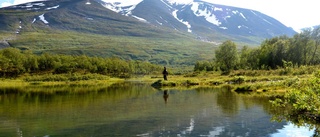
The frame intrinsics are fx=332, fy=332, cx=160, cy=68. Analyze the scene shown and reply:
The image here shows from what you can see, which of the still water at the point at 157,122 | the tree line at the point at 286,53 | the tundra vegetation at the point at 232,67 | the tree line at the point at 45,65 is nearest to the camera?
the still water at the point at 157,122

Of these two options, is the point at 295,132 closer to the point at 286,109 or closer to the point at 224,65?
the point at 286,109

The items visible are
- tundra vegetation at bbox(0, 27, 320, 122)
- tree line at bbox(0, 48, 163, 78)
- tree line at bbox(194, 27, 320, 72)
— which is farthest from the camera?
tree line at bbox(0, 48, 163, 78)

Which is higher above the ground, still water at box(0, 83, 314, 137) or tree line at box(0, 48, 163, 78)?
tree line at box(0, 48, 163, 78)

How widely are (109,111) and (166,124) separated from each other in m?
10.5

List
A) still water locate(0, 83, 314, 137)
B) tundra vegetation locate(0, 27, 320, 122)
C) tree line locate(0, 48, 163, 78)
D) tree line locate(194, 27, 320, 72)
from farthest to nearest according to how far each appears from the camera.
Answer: tree line locate(0, 48, 163, 78), tree line locate(194, 27, 320, 72), tundra vegetation locate(0, 27, 320, 122), still water locate(0, 83, 314, 137)

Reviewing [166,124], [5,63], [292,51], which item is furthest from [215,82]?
[5,63]

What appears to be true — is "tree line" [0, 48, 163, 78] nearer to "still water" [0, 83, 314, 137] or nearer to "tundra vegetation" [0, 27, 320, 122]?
"tundra vegetation" [0, 27, 320, 122]

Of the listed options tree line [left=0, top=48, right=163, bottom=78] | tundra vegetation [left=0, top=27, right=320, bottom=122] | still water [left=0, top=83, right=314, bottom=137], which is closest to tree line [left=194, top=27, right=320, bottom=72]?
tundra vegetation [left=0, top=27, right=320, bottom=122]

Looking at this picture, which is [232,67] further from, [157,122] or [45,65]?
[157,122]

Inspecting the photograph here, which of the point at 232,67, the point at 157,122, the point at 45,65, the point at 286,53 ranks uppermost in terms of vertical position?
the point at 286,53

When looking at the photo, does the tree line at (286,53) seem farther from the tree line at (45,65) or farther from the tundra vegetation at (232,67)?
the tree line at (45,65)

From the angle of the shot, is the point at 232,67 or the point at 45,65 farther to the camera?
the point at 45,65

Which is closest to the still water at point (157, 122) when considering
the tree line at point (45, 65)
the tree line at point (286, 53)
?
the tree line at point (286, 53)

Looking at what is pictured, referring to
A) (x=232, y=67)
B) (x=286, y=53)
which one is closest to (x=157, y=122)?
(x=286, y=53)
